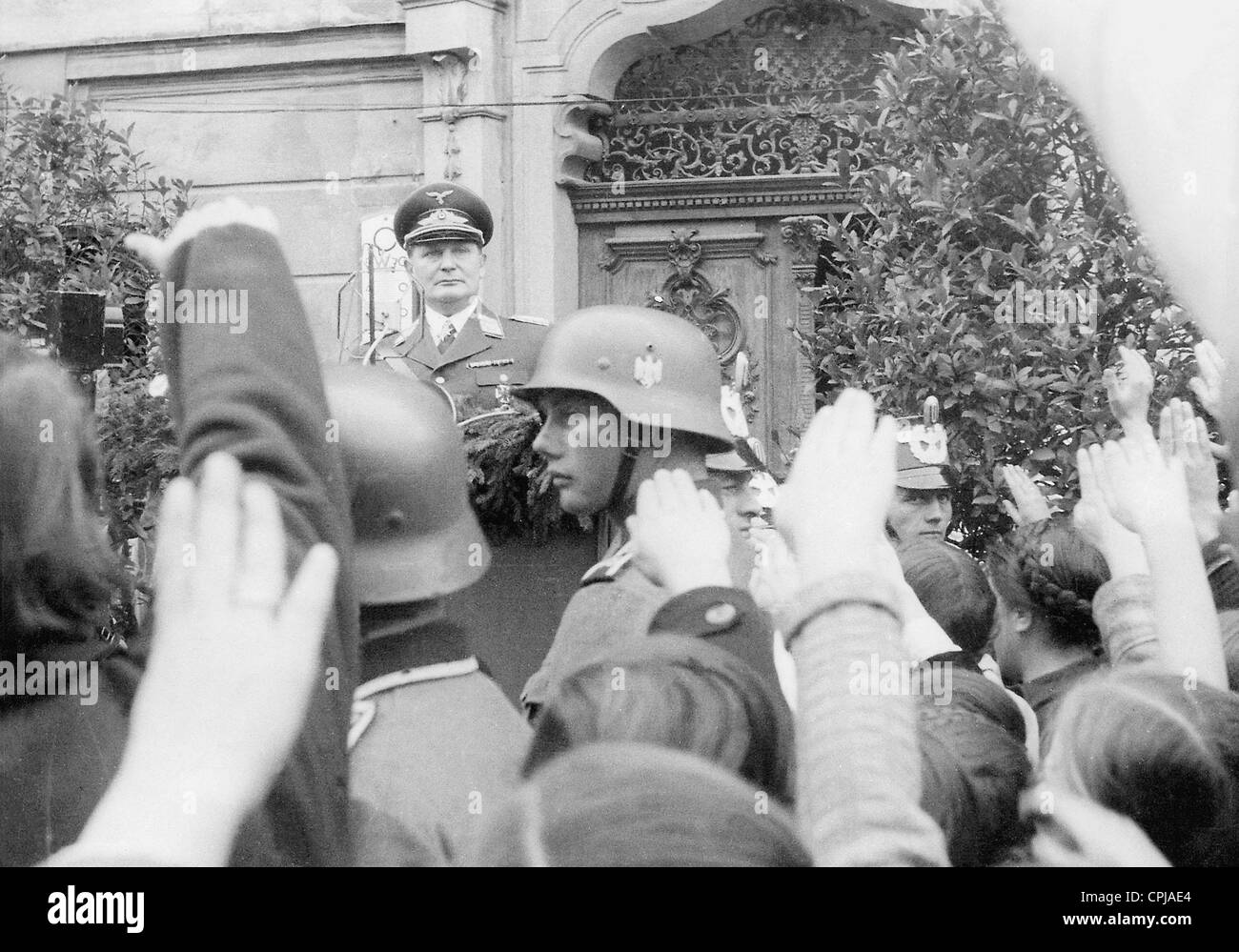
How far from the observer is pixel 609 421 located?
2.65 meters

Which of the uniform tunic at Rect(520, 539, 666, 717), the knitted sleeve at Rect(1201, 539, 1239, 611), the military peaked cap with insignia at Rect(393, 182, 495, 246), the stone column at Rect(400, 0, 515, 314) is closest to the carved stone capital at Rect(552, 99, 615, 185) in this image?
the stone column at Rect(400, 0, 515, 314)

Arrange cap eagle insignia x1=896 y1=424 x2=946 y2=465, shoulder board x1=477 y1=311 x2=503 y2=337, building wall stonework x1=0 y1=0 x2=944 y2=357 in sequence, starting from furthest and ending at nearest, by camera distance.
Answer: building wall stonework x1=0 y1=0 x2=944 y2=357, cap eagle insignia x1=896 y1=424 x2=946 y2=465, shoulder board x1=477 y1=311 x2=503 y2=337

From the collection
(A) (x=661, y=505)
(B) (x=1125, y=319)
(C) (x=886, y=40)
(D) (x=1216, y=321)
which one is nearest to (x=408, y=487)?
(A) (x=661, y=505)

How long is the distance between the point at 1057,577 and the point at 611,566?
3.31 ft

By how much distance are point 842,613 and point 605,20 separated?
18.5ft

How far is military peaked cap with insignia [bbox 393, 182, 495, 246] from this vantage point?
385 cm

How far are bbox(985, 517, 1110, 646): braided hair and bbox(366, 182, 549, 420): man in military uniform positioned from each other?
94 centimetres

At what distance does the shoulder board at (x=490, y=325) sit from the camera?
326cm

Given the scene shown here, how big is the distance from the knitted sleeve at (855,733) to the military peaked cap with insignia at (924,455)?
4.85ft

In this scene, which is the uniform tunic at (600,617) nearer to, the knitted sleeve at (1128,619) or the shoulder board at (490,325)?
the shoulder board at (490,325)

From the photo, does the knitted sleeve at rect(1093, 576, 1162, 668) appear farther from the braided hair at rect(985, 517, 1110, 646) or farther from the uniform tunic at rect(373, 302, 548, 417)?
Result: the uniform tunic at rect(373, 302, 548, 417)

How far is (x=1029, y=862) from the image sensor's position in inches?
93.1

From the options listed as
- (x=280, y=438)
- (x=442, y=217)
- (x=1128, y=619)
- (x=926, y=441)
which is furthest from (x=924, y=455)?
(x=280, y=438)
